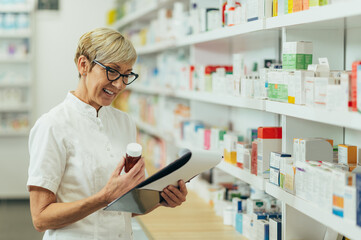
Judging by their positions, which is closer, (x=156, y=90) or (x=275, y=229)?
(x=275, y=229)

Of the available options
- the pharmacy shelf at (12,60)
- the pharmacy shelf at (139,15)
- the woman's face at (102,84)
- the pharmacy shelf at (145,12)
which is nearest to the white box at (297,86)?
the woman's face at (102,84)

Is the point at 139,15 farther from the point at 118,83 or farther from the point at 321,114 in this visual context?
the point at 321,114

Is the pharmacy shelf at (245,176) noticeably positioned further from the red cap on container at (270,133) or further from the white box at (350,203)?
the white box at (350,203)

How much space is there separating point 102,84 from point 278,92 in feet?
2.67

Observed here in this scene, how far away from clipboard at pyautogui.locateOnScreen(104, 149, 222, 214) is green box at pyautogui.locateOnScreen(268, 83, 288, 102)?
43cm

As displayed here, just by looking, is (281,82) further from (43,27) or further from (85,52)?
(43,27)

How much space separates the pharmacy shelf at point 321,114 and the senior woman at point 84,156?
0.57m

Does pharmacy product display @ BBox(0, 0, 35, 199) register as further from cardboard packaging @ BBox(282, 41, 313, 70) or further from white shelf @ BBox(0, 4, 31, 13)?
cardboard packaging @ BBox(282, 41, 313, 70)

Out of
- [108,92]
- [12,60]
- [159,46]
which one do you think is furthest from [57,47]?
[108,92]

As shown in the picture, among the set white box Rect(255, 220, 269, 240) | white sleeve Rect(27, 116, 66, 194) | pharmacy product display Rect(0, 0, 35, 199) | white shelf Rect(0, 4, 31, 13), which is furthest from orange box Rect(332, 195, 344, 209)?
white shelf Rect(0, 4, 31, 13)

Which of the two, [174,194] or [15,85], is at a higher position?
[15,85]

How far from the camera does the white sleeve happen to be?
2129 mm

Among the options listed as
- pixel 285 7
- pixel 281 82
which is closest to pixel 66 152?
pixel 281 82

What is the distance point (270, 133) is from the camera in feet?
8.87
